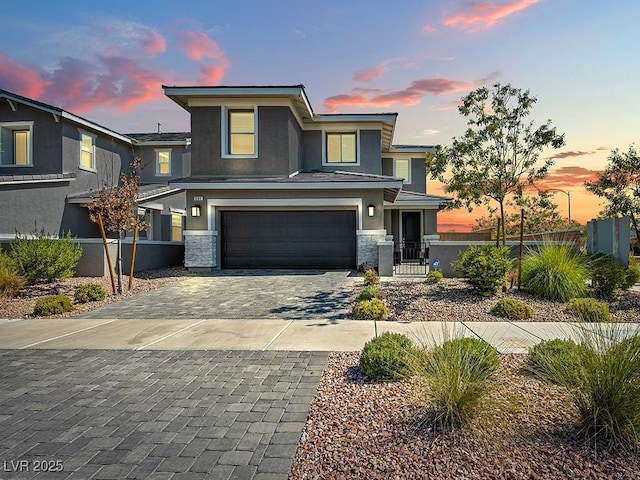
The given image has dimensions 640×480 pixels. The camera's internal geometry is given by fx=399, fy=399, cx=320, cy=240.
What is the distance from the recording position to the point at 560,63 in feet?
36.3

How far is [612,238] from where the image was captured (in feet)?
36.9

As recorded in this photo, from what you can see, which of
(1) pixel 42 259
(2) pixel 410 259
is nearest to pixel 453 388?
(1) pixel 42 259

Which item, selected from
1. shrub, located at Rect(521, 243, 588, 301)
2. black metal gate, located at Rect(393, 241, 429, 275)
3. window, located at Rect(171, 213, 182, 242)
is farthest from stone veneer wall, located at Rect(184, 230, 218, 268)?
shrub, located at Rect(521, 243, 588, 301)

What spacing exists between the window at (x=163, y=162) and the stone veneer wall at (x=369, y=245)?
13080 millimetres

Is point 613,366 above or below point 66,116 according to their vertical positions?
below

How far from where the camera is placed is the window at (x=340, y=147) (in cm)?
1938

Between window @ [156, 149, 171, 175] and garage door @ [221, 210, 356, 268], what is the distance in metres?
8.69

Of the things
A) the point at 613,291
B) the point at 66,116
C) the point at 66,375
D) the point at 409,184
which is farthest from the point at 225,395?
the point at 409,184

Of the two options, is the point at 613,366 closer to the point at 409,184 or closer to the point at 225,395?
the point at 225,395

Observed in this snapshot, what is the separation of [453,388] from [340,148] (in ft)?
56.4

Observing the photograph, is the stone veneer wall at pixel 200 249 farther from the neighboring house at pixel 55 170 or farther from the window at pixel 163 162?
the window at pixel 163 162

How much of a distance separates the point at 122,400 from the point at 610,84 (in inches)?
560

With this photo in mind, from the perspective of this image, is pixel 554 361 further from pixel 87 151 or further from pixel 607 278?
pixel 87 151

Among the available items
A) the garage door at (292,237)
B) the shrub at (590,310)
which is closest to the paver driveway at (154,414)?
the shrub at (590,310)
